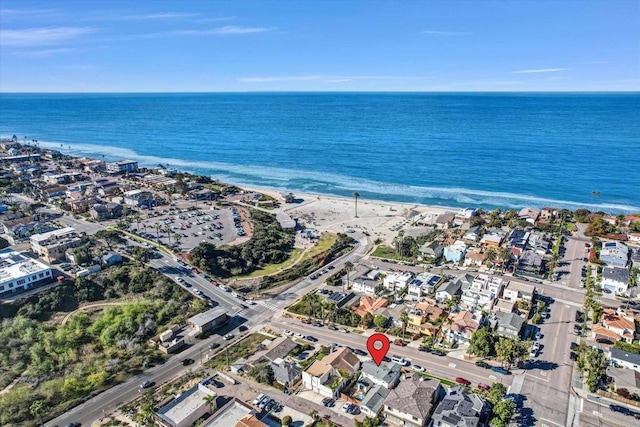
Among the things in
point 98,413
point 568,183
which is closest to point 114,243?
point 98,413

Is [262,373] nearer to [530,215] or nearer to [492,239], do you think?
[492,239]

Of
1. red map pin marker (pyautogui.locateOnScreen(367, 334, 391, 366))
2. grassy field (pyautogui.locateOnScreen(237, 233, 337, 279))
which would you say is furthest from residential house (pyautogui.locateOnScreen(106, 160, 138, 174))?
red map pin marker (pyautogui.locateOnScreen(367, 334, 391, 366))

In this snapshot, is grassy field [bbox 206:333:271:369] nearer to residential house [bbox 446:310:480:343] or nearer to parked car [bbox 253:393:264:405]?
parked car [bbox 253:393:264:405]

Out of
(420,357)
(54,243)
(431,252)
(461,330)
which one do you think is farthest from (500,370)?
(54,243)

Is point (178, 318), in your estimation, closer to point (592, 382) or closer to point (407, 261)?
point (407, 261)

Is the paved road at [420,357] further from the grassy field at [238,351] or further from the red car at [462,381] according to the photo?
the grassy field at [238,351]
